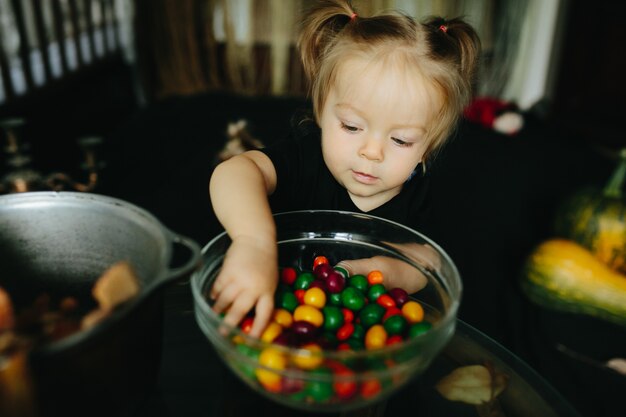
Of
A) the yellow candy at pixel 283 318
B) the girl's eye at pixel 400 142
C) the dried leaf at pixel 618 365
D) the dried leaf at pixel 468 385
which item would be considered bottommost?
the dried leaf at pixel 618 365

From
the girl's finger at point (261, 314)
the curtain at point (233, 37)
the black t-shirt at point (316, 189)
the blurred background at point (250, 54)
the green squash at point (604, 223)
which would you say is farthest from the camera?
the curtain at point (233, 37)

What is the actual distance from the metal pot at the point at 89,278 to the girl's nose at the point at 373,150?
37 cm

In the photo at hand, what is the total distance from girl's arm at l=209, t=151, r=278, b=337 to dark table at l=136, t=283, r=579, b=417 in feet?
0.57

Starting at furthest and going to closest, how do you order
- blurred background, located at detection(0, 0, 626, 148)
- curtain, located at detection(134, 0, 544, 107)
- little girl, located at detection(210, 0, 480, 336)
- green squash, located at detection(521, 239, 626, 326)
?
1. curtain, located at detection(134, 0, 544, 107)
2. blurred background, located at detection(0, 0, 626, 148)
3. green squash, located at detection(521, 239, 626, 326)
4. little girl, located at detection(210, 0, 480, 336)

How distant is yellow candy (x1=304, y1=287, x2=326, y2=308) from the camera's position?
0.73 meters

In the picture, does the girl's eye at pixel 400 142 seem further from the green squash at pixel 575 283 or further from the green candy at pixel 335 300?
the green squash at pixel 575 283

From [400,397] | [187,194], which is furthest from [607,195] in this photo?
[187,194]

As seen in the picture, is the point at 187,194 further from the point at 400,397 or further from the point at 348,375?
the point at 348,375

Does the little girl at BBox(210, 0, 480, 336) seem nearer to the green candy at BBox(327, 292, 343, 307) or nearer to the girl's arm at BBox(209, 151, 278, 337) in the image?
the girl's arm at BBox(209, 151, 278, 337)

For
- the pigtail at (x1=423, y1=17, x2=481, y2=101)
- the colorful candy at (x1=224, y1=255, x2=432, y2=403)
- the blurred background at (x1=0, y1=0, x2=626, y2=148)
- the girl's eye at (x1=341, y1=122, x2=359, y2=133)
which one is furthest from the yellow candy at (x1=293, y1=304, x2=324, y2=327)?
the blurred background at (x1=0, y1=0, x2=626, y2=148)

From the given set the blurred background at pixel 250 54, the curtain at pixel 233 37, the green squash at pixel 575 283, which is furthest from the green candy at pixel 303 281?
the curtain at pixel 233 37

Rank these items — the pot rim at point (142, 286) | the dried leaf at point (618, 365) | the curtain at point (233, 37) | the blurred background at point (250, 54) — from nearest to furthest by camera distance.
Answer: the pot rim at point (142, 286) → the dried leaf at point (618, 365) → the blurred background at point (250, 54) → the curtain at point (233, 37)

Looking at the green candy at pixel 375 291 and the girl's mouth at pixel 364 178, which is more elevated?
the girl's mouth at pixel 364 178

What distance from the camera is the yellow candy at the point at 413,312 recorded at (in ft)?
2.35
